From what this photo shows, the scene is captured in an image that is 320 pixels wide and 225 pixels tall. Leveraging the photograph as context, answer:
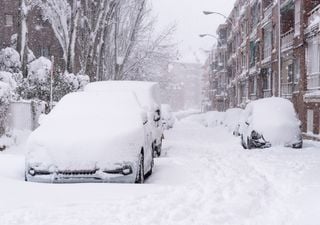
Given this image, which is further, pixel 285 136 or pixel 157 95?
pixel 285 136

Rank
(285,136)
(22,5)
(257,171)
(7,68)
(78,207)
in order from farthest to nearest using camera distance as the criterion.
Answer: (7,68)
(22,5)
(285,136)
(257,171)
(78,207)

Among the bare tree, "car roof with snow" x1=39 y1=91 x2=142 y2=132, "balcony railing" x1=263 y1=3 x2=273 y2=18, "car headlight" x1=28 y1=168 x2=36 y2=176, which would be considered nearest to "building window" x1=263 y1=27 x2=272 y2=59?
"balcony railing" x1=263 y1=3 x2=273 y2=18

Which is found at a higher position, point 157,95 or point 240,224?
point 157,95

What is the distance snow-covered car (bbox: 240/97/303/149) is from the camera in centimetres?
1673

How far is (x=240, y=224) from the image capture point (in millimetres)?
6020

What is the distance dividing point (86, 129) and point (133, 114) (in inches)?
47.0

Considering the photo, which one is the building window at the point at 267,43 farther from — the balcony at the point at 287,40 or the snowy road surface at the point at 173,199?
the snowy road surface at the point at 173,199

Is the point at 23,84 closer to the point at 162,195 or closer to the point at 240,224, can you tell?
the point at 162,195

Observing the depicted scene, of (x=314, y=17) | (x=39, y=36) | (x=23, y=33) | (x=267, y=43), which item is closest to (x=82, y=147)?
(x=23, y=33)

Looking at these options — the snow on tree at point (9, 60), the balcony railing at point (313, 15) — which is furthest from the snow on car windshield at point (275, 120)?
the snow on tree at point (9, 60)

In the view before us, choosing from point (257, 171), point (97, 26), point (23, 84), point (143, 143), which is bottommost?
point (257, 171)

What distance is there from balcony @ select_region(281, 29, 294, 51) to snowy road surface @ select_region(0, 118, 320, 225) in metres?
21.7

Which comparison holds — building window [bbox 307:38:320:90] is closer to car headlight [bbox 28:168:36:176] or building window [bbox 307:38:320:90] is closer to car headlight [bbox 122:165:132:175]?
car headlight [bbox 122:165:132:175]

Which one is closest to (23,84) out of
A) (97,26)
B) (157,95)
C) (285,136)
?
(97,26)
